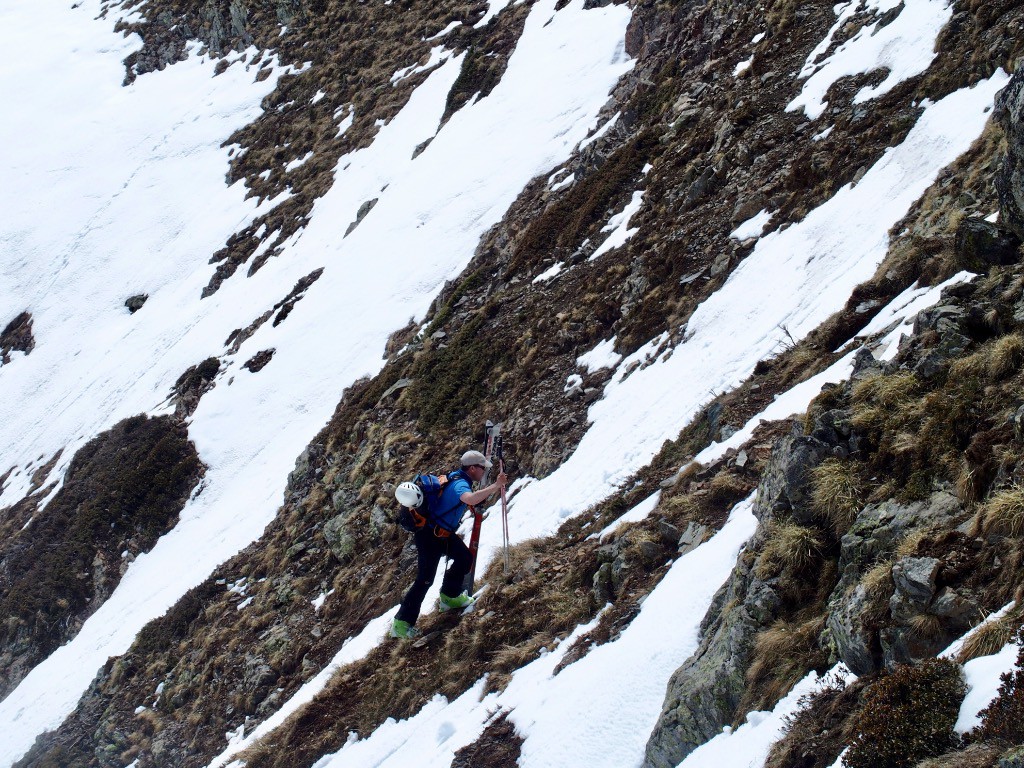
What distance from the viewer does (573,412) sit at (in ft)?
47.1

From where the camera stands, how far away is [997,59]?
39.5ft

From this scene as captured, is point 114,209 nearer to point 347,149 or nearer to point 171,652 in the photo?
point 347,149

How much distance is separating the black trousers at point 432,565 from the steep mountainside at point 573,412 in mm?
369

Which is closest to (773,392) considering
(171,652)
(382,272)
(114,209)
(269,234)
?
(171,652)

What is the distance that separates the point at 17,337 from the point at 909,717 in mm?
47523

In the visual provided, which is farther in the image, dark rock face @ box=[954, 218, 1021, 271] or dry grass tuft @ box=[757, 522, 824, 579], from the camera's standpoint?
dark rock face @ box=[954, 218, 1021, 271]

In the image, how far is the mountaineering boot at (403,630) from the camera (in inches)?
403

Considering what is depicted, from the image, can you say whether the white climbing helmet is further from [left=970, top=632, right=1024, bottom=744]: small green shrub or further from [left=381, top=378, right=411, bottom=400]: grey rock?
[left=381, top=378, right=411, bottom=400]: grey rock

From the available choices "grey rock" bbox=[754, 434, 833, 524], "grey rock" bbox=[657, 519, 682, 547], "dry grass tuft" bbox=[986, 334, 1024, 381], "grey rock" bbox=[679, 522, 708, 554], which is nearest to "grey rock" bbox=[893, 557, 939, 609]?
"grey rock" bbox=[754, 434, 833, 524]

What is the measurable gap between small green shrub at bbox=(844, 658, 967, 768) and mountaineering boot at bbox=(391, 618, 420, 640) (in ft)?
23.5

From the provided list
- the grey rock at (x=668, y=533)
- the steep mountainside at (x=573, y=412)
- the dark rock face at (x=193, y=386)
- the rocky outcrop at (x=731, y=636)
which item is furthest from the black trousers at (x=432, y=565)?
the dark rock face at (x=193, y=386)

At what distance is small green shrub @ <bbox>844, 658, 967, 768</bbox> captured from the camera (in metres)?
3.51

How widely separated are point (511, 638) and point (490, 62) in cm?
3022

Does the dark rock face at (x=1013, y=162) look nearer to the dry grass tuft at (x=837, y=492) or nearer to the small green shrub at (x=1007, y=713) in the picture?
the dry grass tuft at (x=837, y=492)
